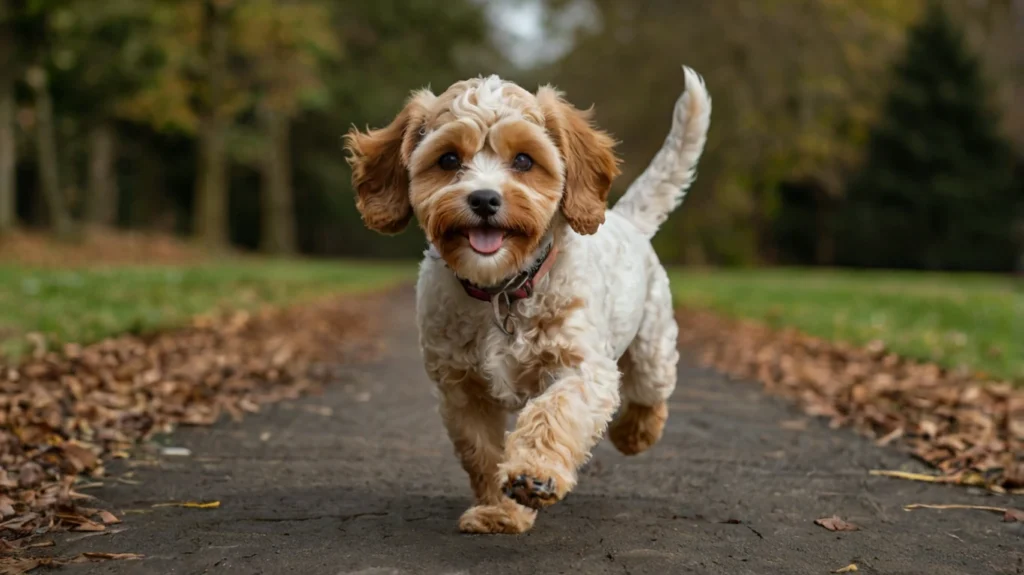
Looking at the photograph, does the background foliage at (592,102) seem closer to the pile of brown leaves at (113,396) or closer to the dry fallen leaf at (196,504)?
the pile of brown leaves at (113,396)

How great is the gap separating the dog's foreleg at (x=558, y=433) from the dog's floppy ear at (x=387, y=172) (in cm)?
99

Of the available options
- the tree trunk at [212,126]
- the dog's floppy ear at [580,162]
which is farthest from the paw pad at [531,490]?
the tree trunk at [212,126]

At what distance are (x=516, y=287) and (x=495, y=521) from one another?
0.92 m

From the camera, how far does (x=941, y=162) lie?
31.6 m

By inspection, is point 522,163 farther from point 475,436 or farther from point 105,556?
point 105,556

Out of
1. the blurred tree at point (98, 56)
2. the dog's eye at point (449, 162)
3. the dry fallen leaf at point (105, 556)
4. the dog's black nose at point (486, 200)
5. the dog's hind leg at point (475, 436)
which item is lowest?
the dry fallen leaf at point (105, 556)

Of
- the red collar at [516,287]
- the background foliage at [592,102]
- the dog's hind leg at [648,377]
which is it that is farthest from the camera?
the background foliage at [592,102]

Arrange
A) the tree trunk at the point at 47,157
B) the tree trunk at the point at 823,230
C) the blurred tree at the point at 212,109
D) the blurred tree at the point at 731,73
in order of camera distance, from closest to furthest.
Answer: the tree trunk at the point at 47,157
the blurred tree at the point at 212,109
the blurred tree at the point at 731,73
the tree trunk at the point at 823,230

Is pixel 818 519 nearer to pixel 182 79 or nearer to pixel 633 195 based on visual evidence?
pixel 633 195

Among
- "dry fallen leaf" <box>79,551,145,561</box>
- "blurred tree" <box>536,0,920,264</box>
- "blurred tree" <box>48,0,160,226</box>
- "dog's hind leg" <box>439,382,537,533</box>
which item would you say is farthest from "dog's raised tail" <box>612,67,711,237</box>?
"blurred tree" <box>536,0,920,264</box>

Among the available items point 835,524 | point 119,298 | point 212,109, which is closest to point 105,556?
point 835,524

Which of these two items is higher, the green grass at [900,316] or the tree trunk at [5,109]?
the tree trunk at [5,109]

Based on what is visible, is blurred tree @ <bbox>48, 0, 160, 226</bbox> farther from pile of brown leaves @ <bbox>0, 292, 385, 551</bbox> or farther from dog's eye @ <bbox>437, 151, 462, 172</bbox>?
dog's eye @ <bbox>437, 151, 462, 172</bbox>

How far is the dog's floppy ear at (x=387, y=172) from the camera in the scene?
4047 millimetres
